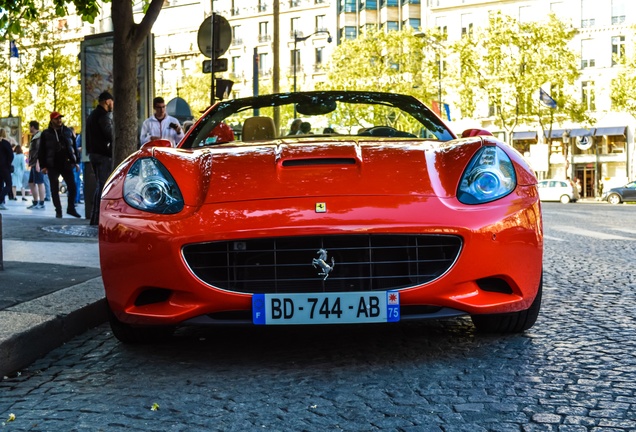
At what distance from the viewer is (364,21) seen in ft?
252

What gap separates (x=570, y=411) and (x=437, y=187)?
128 cm

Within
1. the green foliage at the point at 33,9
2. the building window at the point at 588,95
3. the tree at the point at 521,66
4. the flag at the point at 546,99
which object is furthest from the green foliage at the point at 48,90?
the green foliage at the point at 33,9

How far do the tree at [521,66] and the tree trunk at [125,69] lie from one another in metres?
42.7

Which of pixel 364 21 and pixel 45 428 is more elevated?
pixel 364 21

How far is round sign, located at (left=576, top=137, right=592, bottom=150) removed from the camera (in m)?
59.8

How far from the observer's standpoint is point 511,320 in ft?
14.8

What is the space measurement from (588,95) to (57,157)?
51264 millimetres

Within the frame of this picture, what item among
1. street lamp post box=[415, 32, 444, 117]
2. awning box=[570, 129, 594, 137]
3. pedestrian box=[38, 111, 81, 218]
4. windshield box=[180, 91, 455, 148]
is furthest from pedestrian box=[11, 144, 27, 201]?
awning box=[570, 129, 594, 137]

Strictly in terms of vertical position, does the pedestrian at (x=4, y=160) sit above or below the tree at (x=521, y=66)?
below

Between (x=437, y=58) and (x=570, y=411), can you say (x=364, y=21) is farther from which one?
(x=570, y=411)

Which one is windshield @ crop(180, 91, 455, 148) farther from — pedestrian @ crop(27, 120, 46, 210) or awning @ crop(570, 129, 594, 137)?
awning @ crop(570, 129, 594, 137)

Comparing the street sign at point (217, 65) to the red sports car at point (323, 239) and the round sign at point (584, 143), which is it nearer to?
the red sports car at point (323, 239)

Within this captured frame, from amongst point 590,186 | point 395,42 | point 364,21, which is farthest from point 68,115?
point 590,186

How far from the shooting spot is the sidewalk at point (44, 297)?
4371 millimetres
